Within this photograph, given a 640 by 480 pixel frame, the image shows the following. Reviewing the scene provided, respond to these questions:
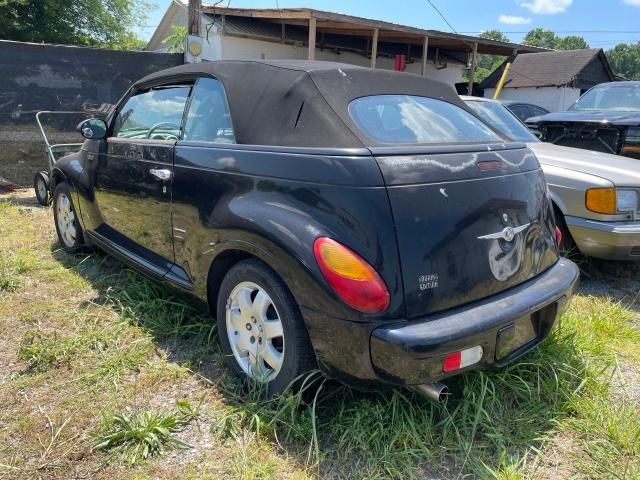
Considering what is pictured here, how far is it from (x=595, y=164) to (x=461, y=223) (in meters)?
2.66

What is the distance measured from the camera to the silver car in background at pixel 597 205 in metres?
3.90

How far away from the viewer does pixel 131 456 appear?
7.23 feet


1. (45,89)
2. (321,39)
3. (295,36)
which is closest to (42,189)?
(45,89)

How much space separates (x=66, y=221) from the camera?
184 inches

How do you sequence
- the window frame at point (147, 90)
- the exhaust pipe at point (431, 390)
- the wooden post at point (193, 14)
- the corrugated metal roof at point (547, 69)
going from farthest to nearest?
the corrugated metal roof at point (547, 69) → the wooden post at point (193, 14) → the window frame at point (147, 90) → the exhaust pipe at point (431, 390)

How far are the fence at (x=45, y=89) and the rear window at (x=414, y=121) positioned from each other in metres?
6.73

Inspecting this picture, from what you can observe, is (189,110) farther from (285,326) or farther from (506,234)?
(506,234)

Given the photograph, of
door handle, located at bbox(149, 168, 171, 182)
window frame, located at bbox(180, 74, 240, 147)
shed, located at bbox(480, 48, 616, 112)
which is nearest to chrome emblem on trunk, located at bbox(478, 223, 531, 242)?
window frame, located at bbox(180, 74, 240, 147)

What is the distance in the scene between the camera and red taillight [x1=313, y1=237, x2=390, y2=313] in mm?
2047

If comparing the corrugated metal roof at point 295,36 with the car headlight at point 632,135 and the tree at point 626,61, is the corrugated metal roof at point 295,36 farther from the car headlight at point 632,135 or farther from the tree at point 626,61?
the tree at point 626,61

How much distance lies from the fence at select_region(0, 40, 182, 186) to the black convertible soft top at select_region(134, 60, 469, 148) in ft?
19.6

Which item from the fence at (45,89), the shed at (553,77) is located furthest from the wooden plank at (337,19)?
the shed at (553,77)

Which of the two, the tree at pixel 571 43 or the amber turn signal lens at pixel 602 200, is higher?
the tree at pixel 571 43

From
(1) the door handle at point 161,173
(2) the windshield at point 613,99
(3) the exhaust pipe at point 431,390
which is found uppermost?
(2) the windshield at point 613,99
